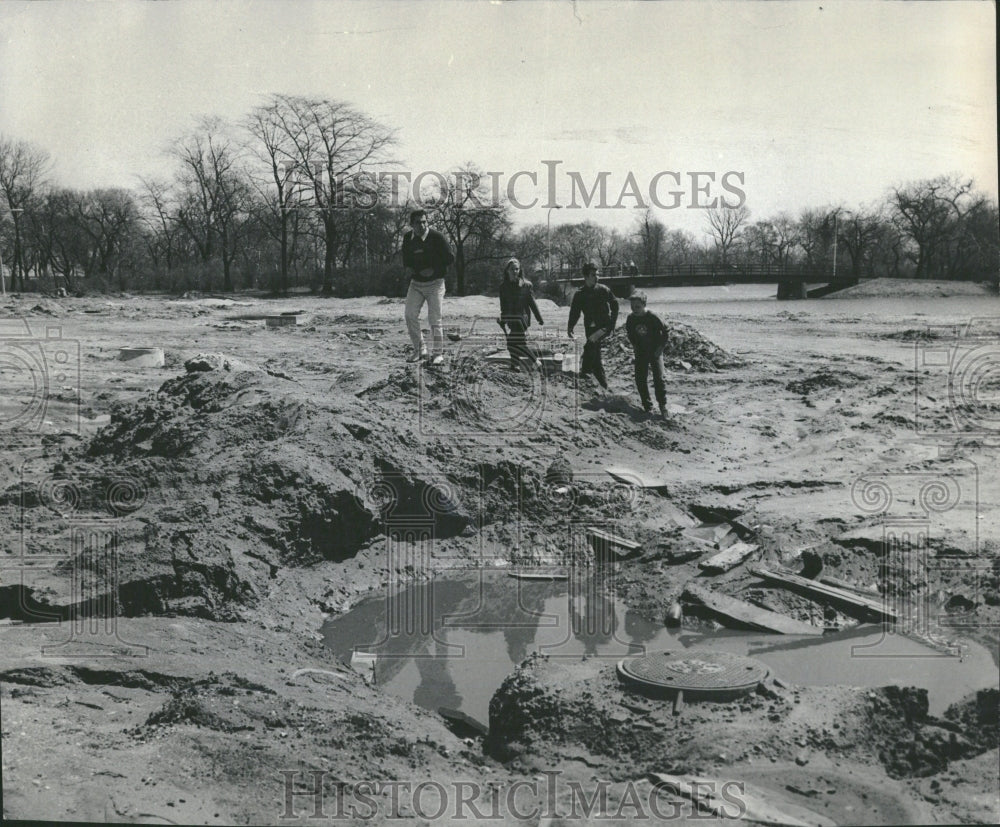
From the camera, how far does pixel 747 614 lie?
7824mm

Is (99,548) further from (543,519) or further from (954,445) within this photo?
(954,445)

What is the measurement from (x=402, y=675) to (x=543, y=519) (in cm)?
340

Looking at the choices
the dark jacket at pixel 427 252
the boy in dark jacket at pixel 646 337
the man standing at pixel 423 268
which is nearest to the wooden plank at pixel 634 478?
the boy in dark jacket at pixel 646 337

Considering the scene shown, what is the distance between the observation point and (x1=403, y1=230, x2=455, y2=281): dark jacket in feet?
37.7

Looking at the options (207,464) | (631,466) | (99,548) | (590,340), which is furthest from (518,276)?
(99,548)

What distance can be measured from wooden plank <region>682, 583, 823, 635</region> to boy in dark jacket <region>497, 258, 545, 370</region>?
5689 mm

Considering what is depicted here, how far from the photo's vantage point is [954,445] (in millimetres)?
12742

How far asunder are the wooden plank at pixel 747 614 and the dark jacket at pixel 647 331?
5.22 m

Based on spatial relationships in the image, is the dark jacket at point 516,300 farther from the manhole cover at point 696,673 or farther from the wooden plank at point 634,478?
the manhole cover at point 696,673

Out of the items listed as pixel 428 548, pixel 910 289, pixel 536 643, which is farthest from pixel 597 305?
pixel 910 289

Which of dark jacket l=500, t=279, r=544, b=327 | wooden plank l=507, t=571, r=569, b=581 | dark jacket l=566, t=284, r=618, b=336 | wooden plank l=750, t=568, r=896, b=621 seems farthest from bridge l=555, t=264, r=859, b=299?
wooden plank l=750, t=568, r=896, b=621

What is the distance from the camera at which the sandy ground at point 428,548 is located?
194 inches

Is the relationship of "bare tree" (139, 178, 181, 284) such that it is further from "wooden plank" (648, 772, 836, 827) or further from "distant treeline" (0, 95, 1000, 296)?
"wooden plank" (648, 772, 836, 827)

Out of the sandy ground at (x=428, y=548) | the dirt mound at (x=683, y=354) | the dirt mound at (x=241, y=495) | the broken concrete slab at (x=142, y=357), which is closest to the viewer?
the sandy ground at (x=428, y=548)
